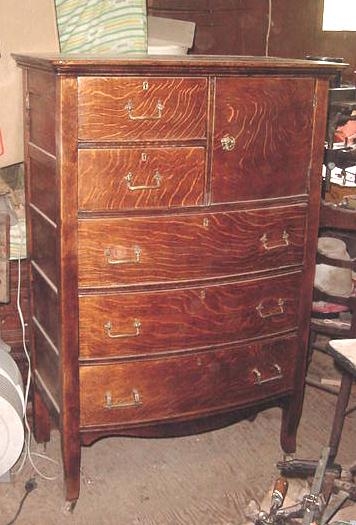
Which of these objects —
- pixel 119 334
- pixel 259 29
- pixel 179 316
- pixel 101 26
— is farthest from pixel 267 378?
pixel 259 29

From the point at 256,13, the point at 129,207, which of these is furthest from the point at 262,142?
the point at 256,13

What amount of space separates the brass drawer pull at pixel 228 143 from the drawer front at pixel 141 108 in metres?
0.07

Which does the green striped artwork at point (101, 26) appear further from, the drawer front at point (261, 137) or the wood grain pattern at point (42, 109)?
the drawer front at point (261, 137)

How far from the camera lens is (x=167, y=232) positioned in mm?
1900

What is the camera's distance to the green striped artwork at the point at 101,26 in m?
2.16

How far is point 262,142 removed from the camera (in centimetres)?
197

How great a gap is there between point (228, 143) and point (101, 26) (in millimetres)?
591

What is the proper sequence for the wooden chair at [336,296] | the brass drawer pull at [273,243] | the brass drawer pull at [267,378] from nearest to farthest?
1. the brass drawer pull at [273,243]
2. the brass drawer pull at [267,378]
3. the wooden chair at [336,296]

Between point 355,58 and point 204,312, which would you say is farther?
point 355,58

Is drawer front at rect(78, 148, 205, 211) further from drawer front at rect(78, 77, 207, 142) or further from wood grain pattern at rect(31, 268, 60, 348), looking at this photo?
wood grain pattern at rect(31, 268, 60, 348)

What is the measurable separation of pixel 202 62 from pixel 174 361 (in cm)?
80

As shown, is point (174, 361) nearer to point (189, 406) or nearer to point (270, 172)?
point (189, 406)

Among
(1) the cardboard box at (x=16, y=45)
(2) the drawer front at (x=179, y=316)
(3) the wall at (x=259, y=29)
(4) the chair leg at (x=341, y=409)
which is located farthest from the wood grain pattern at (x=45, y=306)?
(3) the wall at (x=259, y=29)

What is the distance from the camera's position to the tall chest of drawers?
1797 millimetres
